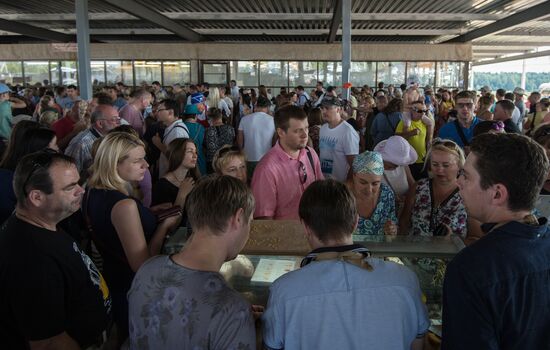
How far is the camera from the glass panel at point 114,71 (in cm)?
1809

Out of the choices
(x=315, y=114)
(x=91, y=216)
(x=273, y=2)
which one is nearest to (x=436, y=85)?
(x=273, y=2)

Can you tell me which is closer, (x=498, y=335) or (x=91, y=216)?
(x=498, y=335)

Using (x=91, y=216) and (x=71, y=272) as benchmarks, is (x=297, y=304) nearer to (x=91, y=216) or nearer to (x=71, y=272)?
(x=71, y=272)

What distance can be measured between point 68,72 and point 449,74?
15.0m

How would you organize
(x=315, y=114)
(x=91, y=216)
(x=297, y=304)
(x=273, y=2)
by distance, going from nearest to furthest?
(x=297, y=304)
(x=91, y=216)
(x=315, y=114)
(x=273, y=2)

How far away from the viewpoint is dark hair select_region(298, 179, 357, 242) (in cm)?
156

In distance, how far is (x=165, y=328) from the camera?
147cm

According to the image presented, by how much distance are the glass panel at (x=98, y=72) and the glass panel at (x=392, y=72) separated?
424 inches

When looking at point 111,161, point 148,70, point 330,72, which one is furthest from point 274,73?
point 111,161

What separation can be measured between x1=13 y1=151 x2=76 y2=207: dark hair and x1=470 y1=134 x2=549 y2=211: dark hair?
170cm

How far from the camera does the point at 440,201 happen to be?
313 centimetres

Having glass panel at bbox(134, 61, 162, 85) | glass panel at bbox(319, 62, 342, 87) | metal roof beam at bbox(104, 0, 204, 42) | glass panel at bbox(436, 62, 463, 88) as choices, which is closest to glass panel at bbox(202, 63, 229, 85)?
metal roof beam at bbox(104, 0, 204, 42)

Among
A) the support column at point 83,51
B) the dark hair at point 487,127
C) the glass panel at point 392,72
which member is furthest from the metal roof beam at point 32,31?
the dark hair at point 487,127

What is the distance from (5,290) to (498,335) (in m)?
1.70
